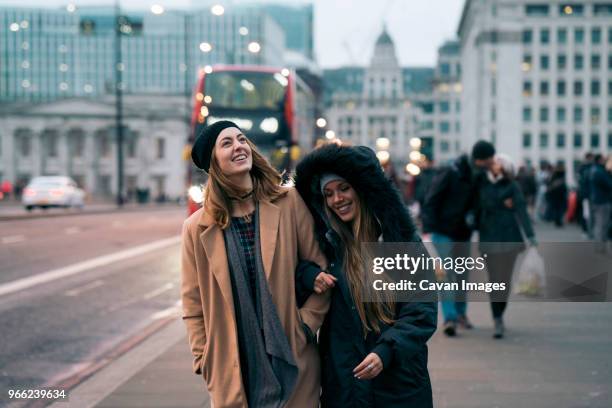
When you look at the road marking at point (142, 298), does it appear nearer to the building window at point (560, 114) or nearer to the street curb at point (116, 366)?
the street curb at point (116, 366)

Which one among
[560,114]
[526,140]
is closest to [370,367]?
[526,140]

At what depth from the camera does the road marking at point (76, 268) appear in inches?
480

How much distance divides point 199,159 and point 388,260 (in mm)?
877

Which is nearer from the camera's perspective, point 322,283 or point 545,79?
point 322,283

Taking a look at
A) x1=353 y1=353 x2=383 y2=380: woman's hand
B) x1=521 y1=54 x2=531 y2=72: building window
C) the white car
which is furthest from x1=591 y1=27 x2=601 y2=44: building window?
x1=353 y1=353 x2=383 y2=380: woman's hand

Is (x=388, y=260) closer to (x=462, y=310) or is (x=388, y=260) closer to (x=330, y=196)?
(x=330, y=196)

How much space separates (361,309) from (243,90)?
17989 mm

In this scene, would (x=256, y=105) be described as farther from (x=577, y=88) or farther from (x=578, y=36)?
(x=578, y=36)

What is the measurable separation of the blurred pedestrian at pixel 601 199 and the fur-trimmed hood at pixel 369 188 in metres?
11.9

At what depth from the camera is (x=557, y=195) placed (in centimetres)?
2345

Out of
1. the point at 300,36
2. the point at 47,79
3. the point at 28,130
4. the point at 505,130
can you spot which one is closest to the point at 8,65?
the point at 47,79

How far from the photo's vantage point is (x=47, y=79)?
4643 inches

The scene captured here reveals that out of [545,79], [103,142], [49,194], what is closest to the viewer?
[49,194]

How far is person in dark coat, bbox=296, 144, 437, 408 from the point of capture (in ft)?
10.7
